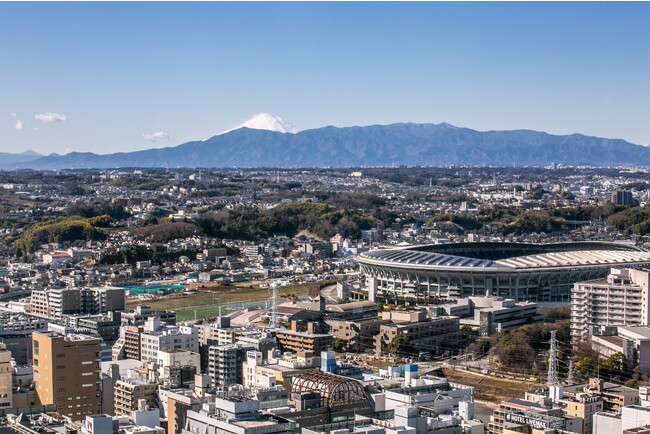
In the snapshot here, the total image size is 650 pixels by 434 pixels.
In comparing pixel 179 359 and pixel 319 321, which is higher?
pixel 179 359

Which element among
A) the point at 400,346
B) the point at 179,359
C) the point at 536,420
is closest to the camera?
the point at 536,420

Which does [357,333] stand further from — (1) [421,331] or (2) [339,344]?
(1) [421,331]

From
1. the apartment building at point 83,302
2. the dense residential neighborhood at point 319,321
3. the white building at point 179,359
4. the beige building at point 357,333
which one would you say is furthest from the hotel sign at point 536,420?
the apartment building at point 83,302

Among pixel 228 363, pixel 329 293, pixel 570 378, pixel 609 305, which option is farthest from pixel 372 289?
pixel 570 378

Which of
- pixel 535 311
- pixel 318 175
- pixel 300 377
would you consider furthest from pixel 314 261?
pixel 318 175

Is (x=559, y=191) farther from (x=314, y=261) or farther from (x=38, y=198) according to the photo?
(x=314, y=261)
